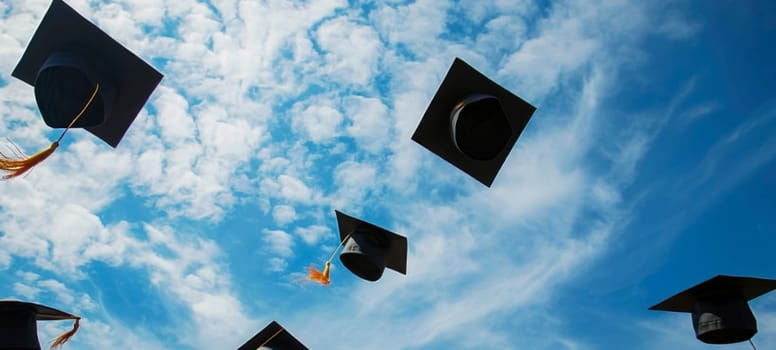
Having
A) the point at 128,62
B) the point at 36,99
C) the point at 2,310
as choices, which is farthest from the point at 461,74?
the point at 2,310

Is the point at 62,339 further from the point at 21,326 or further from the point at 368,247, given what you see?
the point at 368,247

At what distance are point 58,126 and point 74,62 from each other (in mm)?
697

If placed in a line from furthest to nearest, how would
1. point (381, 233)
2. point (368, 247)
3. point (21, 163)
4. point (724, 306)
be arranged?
point (381, 233) < point (368, 247) < point (724, 306) < point (21, 163)

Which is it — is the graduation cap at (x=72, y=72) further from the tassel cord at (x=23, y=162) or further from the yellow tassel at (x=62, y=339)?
the yellow tassel at (x=62, y=339)

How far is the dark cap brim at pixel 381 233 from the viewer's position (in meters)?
6.65

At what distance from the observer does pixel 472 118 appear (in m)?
5.09

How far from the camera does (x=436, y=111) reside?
557 cm

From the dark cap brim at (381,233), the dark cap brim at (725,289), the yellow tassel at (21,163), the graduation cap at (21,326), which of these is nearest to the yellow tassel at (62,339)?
the graduation cap at (21,326)

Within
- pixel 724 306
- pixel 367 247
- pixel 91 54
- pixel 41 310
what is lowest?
pixel 41 310

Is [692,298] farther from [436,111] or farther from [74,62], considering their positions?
[74,62]

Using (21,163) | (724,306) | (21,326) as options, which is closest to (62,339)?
(21,326)

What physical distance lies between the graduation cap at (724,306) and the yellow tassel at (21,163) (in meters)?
7.91

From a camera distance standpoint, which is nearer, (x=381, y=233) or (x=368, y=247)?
(x=368, y=247)

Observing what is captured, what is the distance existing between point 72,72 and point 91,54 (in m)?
0.36
